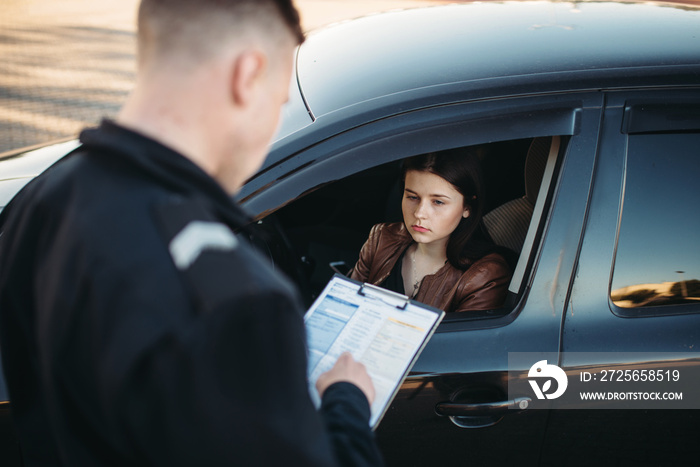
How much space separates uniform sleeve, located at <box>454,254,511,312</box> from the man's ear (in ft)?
3.97

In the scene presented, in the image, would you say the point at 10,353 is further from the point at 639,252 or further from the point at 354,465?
the point at 639,252

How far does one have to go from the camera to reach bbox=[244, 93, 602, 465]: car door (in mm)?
1534

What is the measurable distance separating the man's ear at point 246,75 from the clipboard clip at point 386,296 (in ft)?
2.47

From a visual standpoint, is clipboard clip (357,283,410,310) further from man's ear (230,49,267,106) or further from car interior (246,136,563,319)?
man's ear (230,49,267,106)

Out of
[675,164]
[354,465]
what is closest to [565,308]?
[675,164]

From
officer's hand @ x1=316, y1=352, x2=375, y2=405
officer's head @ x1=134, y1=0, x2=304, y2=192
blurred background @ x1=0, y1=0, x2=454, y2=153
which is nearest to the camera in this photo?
officer's head @ x1=134, y1=0, x2=304, y2=192

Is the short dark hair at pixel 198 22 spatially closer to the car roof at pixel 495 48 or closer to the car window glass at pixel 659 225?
the car roof at pixel 495 48

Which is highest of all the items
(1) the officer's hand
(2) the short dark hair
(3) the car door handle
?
(2) the short dark hair

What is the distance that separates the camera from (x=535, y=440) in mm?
1598

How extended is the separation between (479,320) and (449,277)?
40 cm

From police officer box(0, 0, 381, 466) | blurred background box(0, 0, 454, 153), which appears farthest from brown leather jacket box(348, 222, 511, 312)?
blurred background box(0, 0, 454, 153)

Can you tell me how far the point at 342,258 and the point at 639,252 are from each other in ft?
4.33

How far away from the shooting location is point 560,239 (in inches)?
62.7

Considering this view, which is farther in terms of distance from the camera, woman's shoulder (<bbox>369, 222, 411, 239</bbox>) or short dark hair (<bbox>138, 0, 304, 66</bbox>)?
woman's shoulder (<bbox>369, 222, 411, 239</bbox>)
